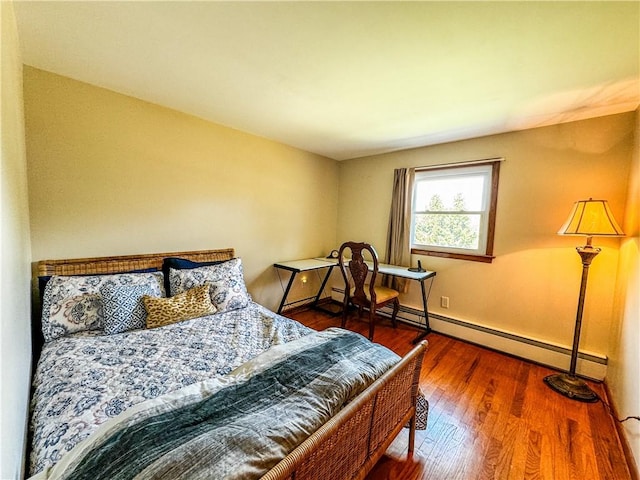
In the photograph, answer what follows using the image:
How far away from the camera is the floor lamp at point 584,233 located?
1.91 meters

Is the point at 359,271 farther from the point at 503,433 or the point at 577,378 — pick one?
the point at 577,378

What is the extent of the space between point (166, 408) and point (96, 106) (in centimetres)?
228

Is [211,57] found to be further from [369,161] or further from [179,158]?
[369,161]

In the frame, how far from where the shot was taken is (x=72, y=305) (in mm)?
1738

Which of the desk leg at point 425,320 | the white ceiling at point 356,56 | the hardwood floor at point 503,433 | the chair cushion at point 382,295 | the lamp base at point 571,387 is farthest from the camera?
the desk leg at point 425,320

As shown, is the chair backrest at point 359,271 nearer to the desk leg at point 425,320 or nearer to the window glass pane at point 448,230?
the desk leg at point 425,320

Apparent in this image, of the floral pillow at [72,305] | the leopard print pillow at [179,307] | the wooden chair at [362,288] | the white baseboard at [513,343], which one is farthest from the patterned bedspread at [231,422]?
the white baseboard at [513,343]

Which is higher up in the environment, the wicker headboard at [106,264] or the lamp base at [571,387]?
the wicker headboard at [106,264]

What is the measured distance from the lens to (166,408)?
100 cm

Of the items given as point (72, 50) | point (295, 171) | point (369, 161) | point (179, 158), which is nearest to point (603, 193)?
point (369, 161)

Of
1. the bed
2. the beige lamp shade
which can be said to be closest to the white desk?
the bed

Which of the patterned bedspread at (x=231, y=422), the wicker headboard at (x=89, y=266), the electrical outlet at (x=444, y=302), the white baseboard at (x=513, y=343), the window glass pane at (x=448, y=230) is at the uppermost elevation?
the window glass pane at (x=448, y=230)

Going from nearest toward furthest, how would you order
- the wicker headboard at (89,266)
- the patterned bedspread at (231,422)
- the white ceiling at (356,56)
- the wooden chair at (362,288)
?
the patterned bedspread at (231,422)
the white ceiling at (356,56)
the wicker headboard at (89,266)
the wooden chair at (362,288)

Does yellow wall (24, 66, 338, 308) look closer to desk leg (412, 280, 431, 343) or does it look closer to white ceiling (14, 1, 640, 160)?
white ceiling (14, 1, 640, 160)
